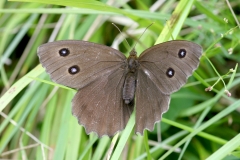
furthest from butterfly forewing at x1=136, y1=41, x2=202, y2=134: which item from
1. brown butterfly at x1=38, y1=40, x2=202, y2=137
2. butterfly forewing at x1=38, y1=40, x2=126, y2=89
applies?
butterfly forewing at x1=38, y1=40, x2=126, y2=89

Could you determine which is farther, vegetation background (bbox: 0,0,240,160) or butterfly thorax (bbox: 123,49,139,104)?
vegetation background (bbox: 0,0,240,160)

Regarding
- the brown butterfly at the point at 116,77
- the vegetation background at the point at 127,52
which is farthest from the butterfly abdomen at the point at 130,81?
the vegetation background at the point at 127,52

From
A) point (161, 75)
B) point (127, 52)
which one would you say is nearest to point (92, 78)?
point (161, 75)

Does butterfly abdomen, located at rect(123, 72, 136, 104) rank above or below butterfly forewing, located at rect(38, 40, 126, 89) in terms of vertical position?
below

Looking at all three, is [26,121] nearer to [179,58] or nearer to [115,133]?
[115,133]

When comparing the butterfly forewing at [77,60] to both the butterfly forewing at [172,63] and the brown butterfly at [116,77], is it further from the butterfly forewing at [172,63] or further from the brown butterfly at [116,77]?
the butterfly forewing at [172,63]

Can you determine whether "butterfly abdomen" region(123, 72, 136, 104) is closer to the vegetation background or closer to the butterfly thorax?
the butterfly thorax

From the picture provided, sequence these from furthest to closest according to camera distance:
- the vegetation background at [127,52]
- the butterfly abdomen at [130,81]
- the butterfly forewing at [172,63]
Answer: the vegetation background at [127,52] → the butterfly abdomen at [130,81] → the butterfly forewing at [172,63]

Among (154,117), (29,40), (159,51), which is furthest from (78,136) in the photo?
(29,40)
